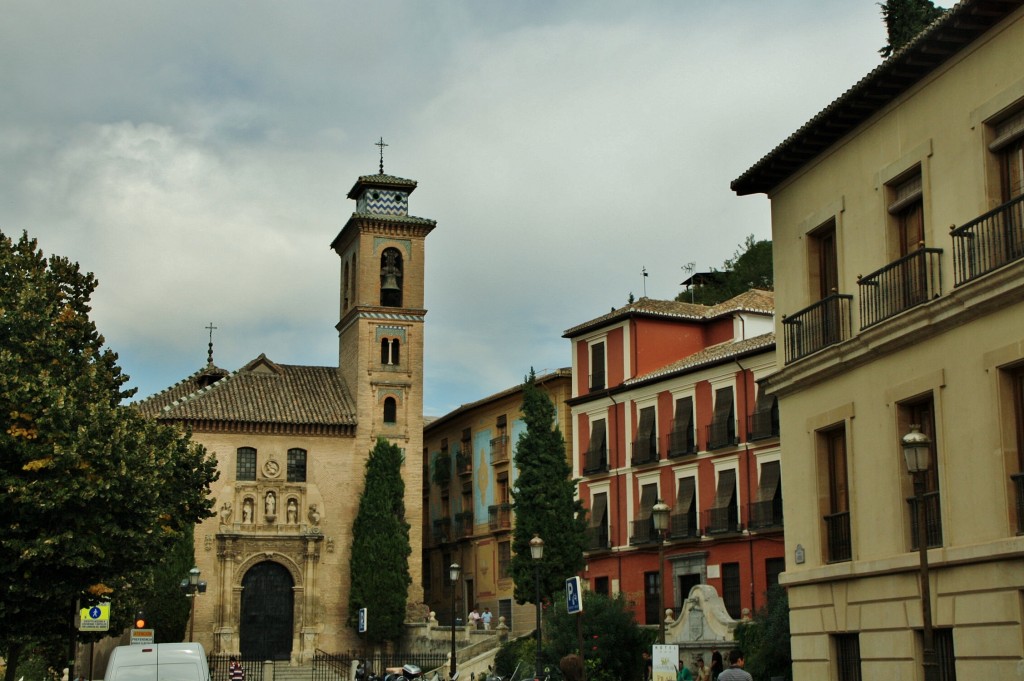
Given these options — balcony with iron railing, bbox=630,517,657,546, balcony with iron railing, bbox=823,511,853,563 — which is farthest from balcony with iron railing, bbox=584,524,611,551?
balcony with iron railing, bbox=823,511,853,563

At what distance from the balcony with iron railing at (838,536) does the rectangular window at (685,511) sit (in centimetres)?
2509

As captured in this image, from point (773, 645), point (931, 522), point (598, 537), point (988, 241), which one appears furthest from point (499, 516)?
point (988, 241)

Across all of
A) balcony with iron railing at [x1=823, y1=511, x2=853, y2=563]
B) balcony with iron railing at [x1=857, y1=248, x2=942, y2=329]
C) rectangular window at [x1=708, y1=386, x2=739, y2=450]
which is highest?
rectangular window at [x1=708, y1=386, x2=739, y2=450]

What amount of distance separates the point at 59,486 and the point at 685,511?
24.5 m

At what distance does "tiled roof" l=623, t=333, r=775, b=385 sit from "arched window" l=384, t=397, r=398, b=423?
14.8 metres

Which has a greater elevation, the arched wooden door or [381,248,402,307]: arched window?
[381,248,402,307]: arched window

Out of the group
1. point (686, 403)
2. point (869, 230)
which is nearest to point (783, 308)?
point (869, 230)

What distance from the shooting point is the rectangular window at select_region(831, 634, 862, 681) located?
55.1ft

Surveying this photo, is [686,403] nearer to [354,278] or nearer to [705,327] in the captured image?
[705,327]

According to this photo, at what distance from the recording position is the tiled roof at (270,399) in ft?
185

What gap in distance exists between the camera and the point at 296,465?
5716 centimetres

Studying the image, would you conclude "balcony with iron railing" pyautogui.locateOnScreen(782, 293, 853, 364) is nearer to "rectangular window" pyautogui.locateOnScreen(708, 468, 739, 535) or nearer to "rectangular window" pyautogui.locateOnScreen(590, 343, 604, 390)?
"rectangular window" pyautogui.locateOnScreen(708, 468, 739, 535)

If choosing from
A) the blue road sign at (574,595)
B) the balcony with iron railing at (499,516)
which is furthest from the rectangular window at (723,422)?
the blue road sign at (574,595)

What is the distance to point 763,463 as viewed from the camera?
40438 millimetres
